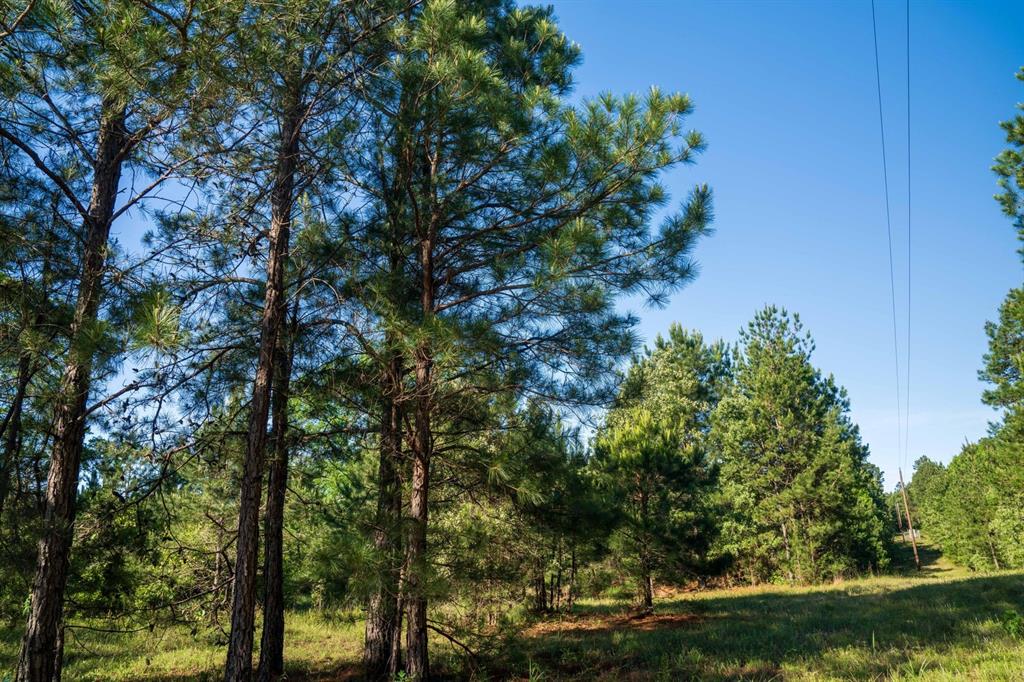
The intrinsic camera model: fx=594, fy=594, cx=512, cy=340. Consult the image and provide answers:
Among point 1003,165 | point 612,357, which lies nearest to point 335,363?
point 612,357

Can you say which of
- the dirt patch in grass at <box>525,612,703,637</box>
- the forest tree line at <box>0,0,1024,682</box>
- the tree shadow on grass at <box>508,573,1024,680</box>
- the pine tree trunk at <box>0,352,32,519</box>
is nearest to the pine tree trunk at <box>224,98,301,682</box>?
the forest tree line at <box>0,0,1024,682</box>

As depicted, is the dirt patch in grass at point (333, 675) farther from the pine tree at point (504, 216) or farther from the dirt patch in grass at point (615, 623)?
the dirt patch in grass at point (615, 623)

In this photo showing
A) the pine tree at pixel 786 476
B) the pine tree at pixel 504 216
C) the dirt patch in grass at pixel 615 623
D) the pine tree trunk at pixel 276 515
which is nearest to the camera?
the pine tree at pixel 504 216

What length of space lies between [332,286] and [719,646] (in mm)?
7570

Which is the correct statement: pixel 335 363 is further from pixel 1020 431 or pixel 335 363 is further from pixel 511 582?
pixel 1020 431

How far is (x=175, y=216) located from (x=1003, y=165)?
16.9m

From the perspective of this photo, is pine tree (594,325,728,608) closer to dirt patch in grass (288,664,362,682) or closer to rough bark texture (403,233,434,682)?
rough bark texture (403,233,434,682)

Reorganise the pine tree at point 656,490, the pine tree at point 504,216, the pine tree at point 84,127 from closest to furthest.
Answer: the pine tree at point 84,127
the pine tree at point 504,216
the pine tree at point 656,490

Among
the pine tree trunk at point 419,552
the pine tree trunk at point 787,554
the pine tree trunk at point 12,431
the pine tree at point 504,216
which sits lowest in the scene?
the pine tree trunk at point 787,554

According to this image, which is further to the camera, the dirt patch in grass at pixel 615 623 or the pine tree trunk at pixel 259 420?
the dirt patch in grass at pixel 615 623

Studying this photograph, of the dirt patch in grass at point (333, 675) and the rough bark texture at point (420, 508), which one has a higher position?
the rough bark texture at point (420, 508)

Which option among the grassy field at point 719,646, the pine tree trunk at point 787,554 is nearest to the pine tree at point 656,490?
the grassy field at point 719,646

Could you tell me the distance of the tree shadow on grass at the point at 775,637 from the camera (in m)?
7.10

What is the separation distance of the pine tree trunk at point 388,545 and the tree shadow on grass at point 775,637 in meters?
2.05
